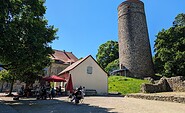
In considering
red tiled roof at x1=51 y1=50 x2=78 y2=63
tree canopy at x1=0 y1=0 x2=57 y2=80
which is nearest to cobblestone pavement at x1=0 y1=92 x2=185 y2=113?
tree canopy at x1=0 y1=0 x2=57 y2=80

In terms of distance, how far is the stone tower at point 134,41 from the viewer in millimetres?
44125

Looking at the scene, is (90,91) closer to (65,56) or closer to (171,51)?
(171,51)

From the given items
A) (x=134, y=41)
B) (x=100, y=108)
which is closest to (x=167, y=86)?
(x=100, y=108)

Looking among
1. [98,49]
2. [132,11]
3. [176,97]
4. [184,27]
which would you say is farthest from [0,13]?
[98,49]

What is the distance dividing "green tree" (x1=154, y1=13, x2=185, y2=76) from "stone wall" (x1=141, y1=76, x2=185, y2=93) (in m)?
12.0

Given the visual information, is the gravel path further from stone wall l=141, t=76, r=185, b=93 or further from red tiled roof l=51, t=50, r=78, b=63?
red tiled roof l=51, t=50, r=78, b=63

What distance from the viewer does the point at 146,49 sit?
4547cm

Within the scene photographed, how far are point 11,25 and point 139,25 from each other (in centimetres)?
3624

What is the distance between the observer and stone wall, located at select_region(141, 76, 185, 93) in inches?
884

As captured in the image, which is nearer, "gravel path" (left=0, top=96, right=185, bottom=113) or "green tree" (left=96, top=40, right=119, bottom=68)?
"gravel path" (left=0, top=96, right=185, bottom=113)

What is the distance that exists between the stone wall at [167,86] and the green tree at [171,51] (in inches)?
471

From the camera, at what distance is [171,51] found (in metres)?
37.2

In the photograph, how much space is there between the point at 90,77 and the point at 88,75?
15.9 inches

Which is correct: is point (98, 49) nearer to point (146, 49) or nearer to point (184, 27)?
point (146, 49)
